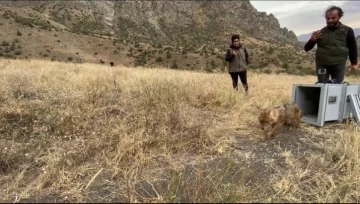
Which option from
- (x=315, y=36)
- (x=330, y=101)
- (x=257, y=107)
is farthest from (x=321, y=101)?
(x=257, y=107)

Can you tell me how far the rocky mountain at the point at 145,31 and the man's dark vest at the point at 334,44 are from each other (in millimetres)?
A: 23728

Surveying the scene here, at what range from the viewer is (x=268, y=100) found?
5996 millimetres

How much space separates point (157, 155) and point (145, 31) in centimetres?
5873

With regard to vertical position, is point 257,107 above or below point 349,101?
below

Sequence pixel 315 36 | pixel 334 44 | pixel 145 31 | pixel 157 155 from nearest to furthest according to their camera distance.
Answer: pixel 157 155 < pixel 334 44 < pixel 315 36 < pixel 145 31

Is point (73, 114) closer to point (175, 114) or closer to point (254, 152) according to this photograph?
point (175, 114)

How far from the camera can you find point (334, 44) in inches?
184

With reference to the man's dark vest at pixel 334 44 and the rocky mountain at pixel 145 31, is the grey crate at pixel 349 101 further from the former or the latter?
the rocky mountain at pixel 145 31

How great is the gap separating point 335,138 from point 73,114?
10.0 feet

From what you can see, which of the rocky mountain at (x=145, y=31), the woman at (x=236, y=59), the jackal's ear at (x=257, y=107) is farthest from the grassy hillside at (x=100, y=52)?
the jackal's ear at (x=257, y=107)

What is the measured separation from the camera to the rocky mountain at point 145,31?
3222cm

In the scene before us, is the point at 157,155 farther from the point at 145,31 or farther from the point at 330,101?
the point at 145,31

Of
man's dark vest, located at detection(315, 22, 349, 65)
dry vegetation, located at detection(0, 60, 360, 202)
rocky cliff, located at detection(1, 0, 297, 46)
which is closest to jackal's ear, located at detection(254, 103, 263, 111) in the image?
dry vegetation, located at detection(0, 60, 360, 202)

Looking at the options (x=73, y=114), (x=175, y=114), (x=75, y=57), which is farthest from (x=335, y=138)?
(x=75, y=57)
